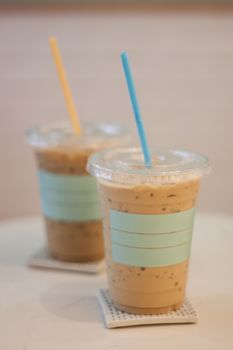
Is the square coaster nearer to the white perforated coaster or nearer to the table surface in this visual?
the table surface

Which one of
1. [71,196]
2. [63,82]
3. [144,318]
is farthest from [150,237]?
[63,82]

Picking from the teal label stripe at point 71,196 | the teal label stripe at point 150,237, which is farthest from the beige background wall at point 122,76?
the teal label stripe at point 150,237

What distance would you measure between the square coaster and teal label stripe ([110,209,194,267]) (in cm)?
22

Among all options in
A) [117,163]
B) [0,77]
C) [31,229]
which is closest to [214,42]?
[0,77]

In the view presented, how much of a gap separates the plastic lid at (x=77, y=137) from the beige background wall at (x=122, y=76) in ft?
1.86

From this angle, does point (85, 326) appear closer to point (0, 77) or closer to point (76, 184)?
point (76, 184)

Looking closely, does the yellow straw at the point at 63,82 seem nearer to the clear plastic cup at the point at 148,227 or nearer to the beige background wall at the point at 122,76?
the clear plastic cup at the point at 148,227

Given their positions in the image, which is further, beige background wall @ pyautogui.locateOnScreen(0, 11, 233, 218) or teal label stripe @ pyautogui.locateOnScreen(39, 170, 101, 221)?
beige background wall @ pyautogui.locateOnScreen(0, 11, 233, 218)

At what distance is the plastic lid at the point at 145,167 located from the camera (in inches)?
33.9

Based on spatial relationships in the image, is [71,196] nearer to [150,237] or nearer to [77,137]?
[77,137]

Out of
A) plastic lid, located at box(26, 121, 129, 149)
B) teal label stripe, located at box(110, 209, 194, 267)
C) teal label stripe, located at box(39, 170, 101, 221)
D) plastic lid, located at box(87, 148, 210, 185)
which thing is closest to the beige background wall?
plastic lid, located at box(26, 121, 129, 149)

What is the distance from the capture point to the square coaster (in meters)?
1.12

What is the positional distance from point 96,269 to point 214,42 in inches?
37.0

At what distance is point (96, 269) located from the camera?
1.12 metres
